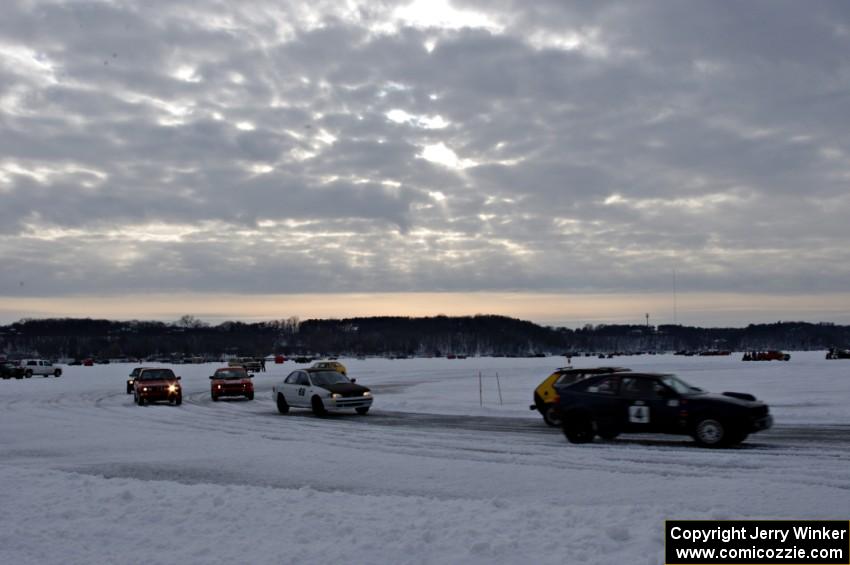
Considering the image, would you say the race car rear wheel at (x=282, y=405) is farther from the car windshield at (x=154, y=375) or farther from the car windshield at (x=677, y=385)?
the car windshield at (x=677, y=385)

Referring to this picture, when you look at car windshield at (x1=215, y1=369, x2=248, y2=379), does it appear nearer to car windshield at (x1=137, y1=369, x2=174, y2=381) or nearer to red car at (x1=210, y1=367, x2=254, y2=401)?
red car at (x1=210, y1=367, x2=254, y2=401)

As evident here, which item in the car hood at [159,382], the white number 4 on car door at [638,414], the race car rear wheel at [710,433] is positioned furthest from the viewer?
the car hood at [159,382]

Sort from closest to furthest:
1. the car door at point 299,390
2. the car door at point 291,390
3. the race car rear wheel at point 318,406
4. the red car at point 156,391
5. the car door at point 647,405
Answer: the car door at point 647,405, the race car rear wheel at point 318,406, the car door at point 299,390, the car door at point 291,390, the red car at point 156,391

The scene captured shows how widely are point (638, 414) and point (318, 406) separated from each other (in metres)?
11.2

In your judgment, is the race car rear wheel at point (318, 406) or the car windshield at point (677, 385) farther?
the race car rear wheel at point (318, 406)

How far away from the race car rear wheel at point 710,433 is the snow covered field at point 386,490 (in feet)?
2.02

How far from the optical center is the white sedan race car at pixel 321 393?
23781mm

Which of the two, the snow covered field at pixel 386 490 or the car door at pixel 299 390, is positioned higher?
the car door at pixel 299 390

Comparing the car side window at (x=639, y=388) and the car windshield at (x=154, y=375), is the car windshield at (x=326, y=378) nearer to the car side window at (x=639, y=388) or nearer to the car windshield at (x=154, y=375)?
the car windshield at (x=154, y=375)

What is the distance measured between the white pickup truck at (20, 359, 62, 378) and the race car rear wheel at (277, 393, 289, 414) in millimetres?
51836

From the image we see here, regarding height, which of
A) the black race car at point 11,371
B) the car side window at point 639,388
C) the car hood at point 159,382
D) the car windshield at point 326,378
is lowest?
the black race car at point 11,371

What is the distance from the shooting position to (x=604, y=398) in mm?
16094

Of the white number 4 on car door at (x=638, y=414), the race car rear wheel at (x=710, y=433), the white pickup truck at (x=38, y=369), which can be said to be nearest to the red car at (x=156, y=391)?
the white number 4 on car door at (x=638, y=414)

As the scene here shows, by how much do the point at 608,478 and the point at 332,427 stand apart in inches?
405
